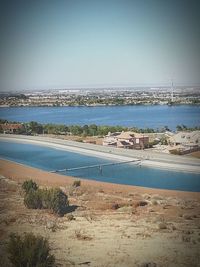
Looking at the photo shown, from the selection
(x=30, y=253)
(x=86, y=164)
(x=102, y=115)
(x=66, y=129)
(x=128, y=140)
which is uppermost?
(x=102, y=115)

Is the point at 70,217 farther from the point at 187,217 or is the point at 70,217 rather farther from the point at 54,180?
the point at 187,217

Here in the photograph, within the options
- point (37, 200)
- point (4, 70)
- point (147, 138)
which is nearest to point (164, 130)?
point (147, 138)

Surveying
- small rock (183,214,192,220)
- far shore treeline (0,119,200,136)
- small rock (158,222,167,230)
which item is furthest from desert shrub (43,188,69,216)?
small rock (183,214,192,220)

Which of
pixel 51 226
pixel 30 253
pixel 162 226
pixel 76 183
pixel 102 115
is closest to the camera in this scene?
→ pixel 30 253

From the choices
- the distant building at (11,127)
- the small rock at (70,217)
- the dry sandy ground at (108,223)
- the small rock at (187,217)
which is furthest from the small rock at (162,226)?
the distant building at (11,127)

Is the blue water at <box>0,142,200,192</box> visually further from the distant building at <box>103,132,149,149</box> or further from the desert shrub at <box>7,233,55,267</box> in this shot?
the desert shrub at <box>7,233,55,267</box>

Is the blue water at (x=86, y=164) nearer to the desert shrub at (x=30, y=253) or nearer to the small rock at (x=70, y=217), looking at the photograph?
the small rock at (x=70, y=217)

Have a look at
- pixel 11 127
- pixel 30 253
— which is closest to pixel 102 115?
pixel 11 127
